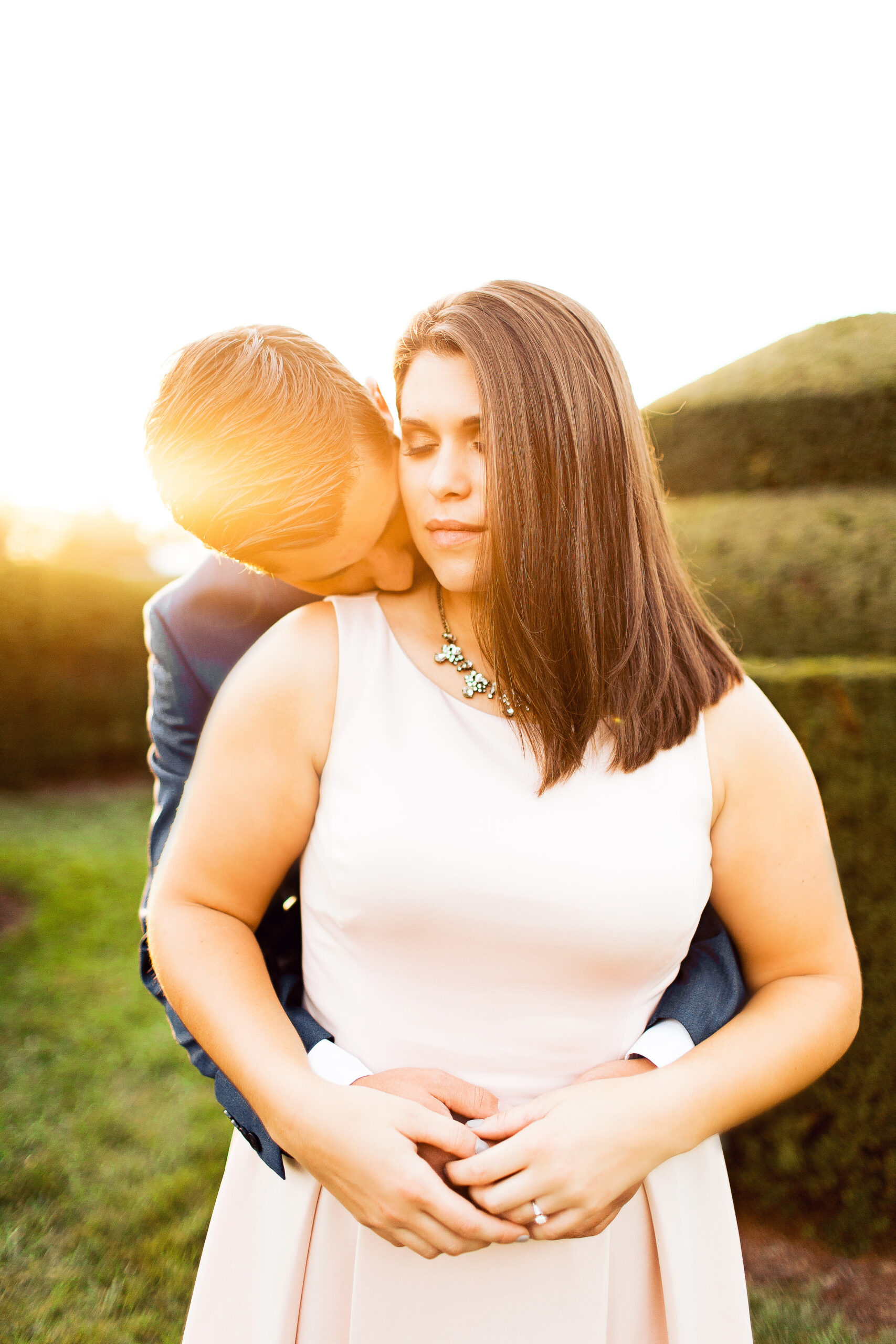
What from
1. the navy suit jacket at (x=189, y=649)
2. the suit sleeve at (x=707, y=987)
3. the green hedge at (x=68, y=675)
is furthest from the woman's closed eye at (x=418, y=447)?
the green hedge at (x=68, y=675)

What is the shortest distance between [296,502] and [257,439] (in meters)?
0.14

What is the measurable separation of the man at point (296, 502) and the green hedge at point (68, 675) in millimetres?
8878

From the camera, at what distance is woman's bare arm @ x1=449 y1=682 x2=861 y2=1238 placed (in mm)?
1301

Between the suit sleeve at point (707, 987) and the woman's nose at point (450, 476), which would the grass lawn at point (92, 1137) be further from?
the woman's nose at point (450, 476)

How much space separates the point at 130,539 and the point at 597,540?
111ft

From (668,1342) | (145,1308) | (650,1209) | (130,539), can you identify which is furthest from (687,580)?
(130,539)

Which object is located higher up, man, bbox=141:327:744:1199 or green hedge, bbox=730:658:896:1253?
man, bbox=141:327:744:1199

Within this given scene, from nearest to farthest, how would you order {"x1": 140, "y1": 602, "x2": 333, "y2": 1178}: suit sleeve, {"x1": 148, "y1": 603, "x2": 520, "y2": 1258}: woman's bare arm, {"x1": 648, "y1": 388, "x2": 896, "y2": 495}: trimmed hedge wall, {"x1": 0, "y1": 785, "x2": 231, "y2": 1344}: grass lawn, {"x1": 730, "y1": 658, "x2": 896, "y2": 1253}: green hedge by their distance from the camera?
{"x1": 148, "y1": 603, "x2": 520, "y2": 1258}: woman's bare arm, {"x1": 140, "y1": 602, "x2": 333, "y2": 1178}: suit sleeve, {"x1": 730, "y1": 658, "x2": 896, "y2": 1253}: green hedge, {"x1": 0, "y1": 785, "x2": 231, "y2": 1344}: grass lawn, {"x1": 648, "y1": 388, "x2": 896, "y2": 495}: trimmed hedge wall

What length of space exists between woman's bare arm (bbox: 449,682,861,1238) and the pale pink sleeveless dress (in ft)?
0.33

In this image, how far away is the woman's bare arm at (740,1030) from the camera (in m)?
1.30

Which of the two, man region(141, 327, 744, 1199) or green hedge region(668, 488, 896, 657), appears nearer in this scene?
man region(141, 327, 744, 1199)

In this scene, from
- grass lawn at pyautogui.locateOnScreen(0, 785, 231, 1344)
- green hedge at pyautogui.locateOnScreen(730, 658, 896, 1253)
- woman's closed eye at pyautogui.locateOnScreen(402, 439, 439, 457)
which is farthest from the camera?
grass lawn at pyautogui.locateOnScreen(0, 785, 231, 1344)

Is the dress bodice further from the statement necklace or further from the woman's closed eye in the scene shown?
the woman's closed eye

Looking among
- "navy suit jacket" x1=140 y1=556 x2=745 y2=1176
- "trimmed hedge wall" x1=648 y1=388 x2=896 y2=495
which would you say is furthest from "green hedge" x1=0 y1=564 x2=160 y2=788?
"navy suit jacket" x1=140 y1=556 x2=745 y2=1176
